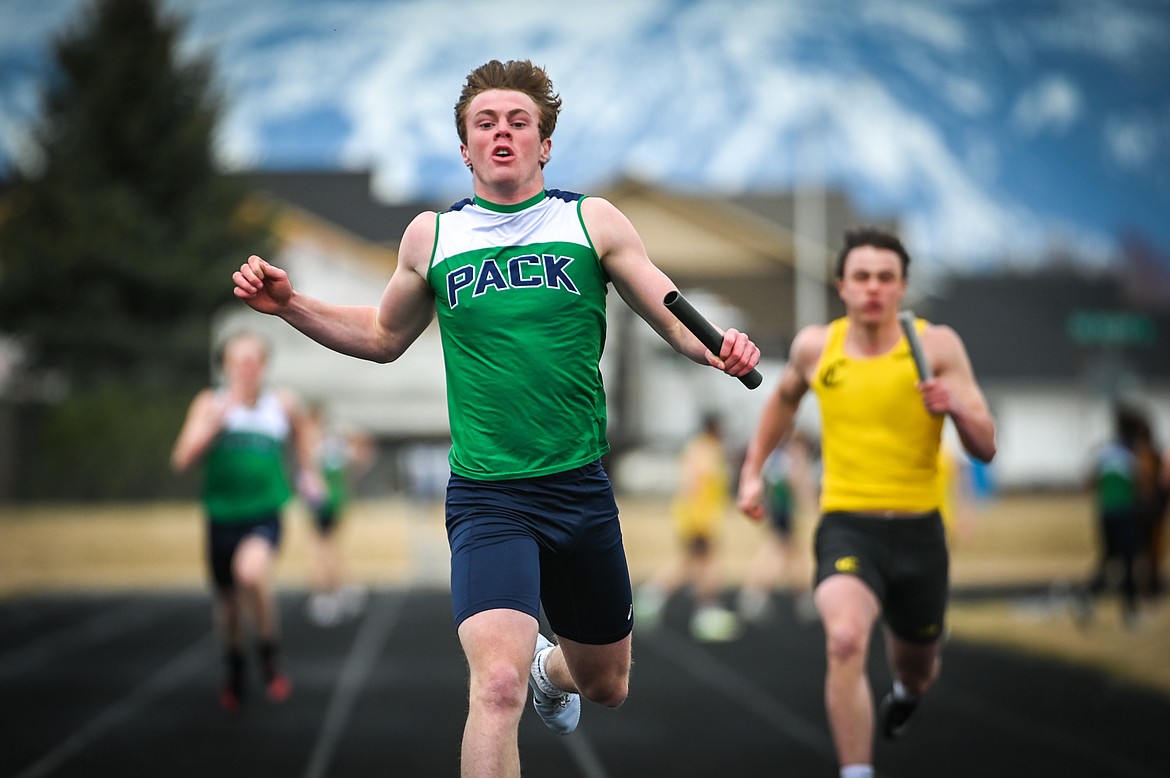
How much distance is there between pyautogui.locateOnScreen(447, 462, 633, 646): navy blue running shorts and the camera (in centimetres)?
451

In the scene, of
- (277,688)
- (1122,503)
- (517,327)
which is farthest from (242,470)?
(1122,503)

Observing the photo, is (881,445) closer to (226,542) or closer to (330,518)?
(226,542)

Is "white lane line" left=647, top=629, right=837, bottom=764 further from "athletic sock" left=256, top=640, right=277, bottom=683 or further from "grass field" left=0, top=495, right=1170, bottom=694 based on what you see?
"athletic sock" left=256, top=640, right=277, bottom=683

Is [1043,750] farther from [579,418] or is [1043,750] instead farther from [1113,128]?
[1113,128]

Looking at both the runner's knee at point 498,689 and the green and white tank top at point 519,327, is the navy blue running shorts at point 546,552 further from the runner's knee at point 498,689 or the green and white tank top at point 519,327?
the runner's knee at point 498,689

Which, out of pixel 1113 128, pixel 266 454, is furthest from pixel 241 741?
A: pixel 1113 128

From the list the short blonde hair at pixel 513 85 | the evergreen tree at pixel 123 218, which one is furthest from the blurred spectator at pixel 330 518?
the evergreen tree at pixel 123 218

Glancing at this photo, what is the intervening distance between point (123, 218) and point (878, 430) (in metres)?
37.0

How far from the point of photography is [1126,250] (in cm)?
10900

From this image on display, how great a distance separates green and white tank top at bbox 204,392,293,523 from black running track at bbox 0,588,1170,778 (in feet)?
4.40

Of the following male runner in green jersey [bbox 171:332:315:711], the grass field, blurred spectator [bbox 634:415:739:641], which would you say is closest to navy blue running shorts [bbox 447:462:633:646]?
male runner in green jersey [bbox 171:332:315:711]

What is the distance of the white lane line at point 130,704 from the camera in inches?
326

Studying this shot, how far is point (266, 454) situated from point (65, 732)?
81.1 inches

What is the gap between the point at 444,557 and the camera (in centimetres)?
2620
